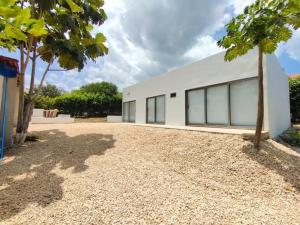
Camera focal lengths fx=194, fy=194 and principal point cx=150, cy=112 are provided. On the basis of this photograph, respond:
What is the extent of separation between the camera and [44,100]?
2292 cm

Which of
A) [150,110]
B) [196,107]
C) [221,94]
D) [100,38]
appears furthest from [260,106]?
[150,110]

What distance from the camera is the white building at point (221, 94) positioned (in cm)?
753

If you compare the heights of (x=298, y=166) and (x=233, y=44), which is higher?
(x=233, y=44)

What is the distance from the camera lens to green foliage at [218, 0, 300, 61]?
4648mm

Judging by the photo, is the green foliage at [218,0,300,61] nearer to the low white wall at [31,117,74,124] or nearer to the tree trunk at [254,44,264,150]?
the tree trunk at [254,44,264,150]

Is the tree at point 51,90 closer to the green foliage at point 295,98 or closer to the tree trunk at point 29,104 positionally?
the tree trunk at point 29,104

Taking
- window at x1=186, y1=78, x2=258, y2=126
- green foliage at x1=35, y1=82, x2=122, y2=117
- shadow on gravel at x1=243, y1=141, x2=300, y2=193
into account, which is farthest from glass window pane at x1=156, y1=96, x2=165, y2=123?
green foliage at x1=35, y1=82, x2=122, y2=117

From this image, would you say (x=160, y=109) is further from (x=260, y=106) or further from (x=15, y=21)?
(x=15, y=21)

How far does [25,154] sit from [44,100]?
18.5m

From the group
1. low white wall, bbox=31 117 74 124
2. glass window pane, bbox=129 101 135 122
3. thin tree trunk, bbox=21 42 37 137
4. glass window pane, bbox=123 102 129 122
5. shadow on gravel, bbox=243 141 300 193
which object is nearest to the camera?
shadow on gravel, bbox=243 141 300 193

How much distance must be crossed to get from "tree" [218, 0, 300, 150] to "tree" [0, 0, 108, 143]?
559 cm

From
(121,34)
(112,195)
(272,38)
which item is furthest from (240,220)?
(121,34)

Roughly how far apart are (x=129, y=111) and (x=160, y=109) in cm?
517

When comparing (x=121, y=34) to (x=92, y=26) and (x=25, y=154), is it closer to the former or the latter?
(x=92, y=26)
